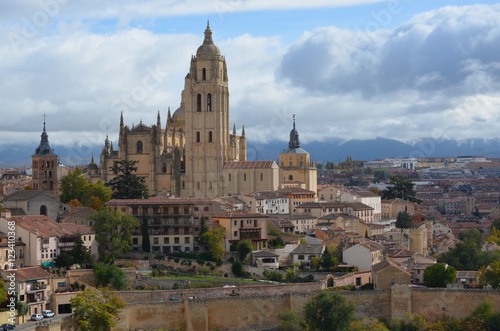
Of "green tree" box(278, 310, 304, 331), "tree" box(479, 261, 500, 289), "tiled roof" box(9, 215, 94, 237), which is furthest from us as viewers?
"tree" box(479, 261, 500, 289)

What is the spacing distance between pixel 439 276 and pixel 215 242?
11976mm

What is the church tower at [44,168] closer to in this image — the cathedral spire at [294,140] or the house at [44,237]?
the house at [44,237]

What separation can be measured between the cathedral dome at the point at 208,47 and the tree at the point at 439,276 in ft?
122

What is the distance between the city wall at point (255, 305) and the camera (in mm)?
44250

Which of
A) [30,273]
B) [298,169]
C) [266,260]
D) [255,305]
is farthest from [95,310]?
[298,169]

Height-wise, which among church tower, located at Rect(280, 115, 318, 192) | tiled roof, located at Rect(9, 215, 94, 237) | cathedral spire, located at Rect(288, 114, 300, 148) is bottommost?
tiled roof, located at Rect(9, 215, 94, 237)

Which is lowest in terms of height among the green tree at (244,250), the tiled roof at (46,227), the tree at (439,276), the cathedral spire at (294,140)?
the tree at (439,276)

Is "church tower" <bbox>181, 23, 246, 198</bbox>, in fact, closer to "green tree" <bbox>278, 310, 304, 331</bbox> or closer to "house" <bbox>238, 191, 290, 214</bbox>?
"house" <bbox>238, 191, 290, 214</bbox>

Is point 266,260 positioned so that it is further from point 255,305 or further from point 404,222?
point 404,222

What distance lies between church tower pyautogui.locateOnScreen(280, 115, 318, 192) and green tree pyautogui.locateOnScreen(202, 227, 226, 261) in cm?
2996

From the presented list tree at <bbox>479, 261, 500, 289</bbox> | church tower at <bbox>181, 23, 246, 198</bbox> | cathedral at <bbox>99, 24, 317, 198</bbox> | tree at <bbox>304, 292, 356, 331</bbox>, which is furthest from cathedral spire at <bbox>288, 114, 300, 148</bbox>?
tree at <bbox>304, 292, 356, 331</bbox>

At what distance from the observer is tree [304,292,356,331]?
43812mm

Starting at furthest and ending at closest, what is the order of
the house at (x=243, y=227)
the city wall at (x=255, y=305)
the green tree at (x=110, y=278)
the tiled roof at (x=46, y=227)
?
the house at (x=243, y=227), the tiled roof at (x=46, y=227), the green tree at (x=110, y=278), the city wall at (x=255, y=305)

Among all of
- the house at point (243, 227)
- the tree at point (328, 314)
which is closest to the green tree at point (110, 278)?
Answer: the tree at point (328, 314)
